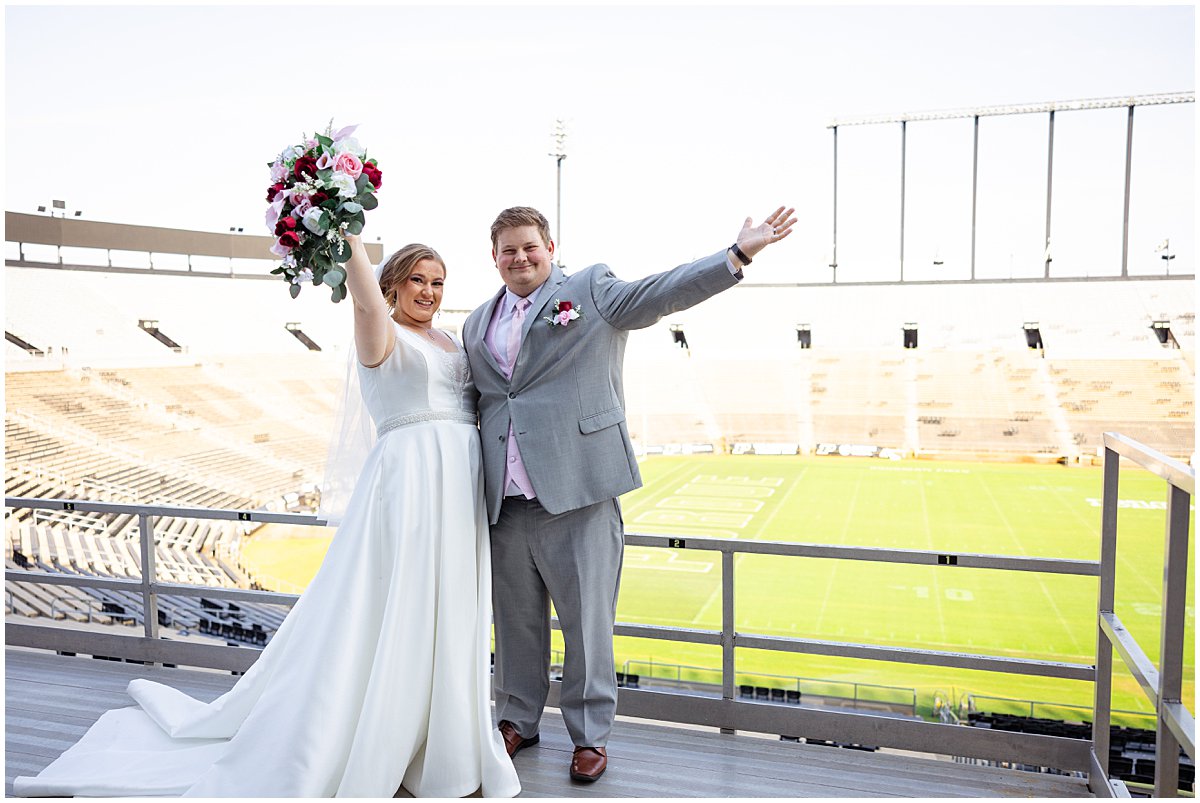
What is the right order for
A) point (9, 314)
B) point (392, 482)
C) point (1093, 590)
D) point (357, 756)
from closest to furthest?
point (357, 756) < point (392, 482) < point (1093, 590) < point (9, 314)

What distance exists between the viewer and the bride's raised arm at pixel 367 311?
2.28 m

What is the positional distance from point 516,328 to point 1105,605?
1828 mm

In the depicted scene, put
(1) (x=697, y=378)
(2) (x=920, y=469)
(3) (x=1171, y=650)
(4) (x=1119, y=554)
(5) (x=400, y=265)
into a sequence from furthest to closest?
1. (1) (x=697, y=378)
2. (2) (x=920, y=469)
3. (4) (x=1119, y=554)
4. (5) (x=400, y=265)
5. (3) (x=1171, y=650)

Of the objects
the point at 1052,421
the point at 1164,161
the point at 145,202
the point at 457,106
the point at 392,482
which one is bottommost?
the point at 1052,421

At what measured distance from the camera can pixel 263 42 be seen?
29859 mm

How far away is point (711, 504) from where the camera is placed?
19.9 m

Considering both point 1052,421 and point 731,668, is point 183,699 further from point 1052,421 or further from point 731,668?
point 1052,421

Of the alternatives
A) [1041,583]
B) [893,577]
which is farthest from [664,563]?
[1041,583]

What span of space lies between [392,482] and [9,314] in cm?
2556

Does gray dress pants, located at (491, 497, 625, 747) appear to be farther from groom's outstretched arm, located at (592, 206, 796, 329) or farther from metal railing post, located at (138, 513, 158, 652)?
metal railing post, located at (138, 513, 158, 652)

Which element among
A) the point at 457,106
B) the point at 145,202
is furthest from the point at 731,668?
the point at 457,106

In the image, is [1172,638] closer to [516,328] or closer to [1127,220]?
[516,328]

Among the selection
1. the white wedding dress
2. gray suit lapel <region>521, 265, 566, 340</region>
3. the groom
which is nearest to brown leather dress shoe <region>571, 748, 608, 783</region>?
the groom

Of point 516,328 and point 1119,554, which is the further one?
point 1119,554
